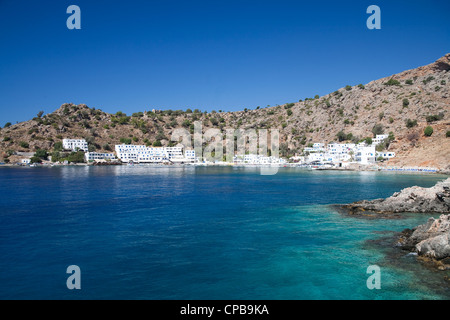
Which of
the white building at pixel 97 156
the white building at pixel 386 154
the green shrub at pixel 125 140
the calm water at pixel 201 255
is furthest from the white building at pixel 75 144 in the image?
the white building at pixel 386 154

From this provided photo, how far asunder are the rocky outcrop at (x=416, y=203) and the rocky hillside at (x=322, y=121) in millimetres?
51133

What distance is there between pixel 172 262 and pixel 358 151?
8605 cm

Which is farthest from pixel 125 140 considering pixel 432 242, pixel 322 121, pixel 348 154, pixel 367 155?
pixel 432 242

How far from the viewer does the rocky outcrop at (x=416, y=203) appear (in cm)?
2406

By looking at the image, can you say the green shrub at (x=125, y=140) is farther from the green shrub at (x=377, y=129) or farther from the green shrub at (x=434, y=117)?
the green shrub at (x=434, y=117)

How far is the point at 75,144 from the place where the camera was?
124 meters

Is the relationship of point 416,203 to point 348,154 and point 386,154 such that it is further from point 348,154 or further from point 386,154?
point 348,154

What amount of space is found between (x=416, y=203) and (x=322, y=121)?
107495 mm

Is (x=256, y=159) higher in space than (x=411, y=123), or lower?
lower

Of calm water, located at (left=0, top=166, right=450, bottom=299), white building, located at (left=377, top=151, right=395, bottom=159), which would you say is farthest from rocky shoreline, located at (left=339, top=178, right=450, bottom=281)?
white building, located at (left=377, top=151, right=395, bottom=159)

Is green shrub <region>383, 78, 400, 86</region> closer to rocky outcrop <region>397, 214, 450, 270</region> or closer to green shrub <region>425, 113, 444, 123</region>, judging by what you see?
green shrub <region>425, 113, 444, 123</region>

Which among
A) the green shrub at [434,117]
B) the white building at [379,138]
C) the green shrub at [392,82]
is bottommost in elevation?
the white building at [379,138]
